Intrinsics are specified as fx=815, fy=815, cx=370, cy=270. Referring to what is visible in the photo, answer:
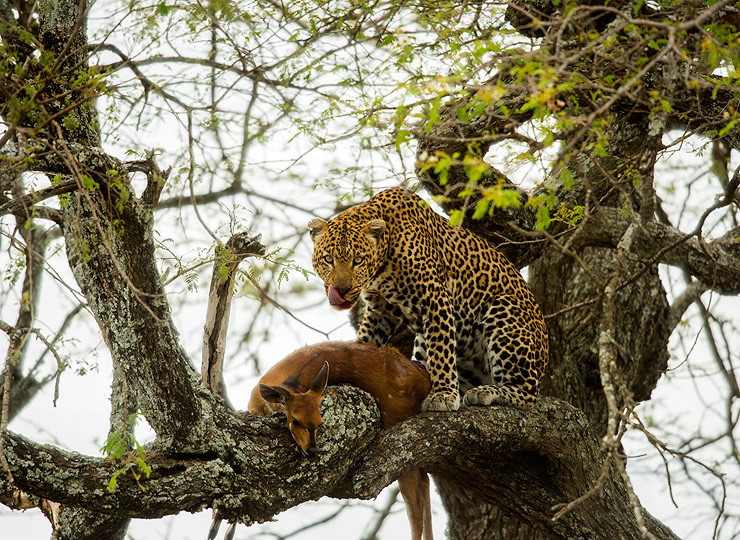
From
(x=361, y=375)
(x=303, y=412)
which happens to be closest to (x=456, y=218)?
(x=303, y=412)

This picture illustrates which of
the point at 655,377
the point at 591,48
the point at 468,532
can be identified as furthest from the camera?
the point at 655,377

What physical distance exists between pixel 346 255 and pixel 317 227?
45cm

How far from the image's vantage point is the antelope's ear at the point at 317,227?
551cm

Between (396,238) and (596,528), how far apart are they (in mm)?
2504

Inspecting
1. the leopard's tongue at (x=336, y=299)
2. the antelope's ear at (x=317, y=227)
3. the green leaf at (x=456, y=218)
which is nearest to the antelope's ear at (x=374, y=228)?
the antelope's ear at (x=317, y=227)

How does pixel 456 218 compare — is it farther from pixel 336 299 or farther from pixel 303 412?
pixel 336 299

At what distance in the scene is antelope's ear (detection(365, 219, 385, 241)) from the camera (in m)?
5.37

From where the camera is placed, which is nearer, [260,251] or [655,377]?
[260,251]

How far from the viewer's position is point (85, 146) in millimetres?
4023

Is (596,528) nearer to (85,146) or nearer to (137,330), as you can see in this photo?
(137,330)

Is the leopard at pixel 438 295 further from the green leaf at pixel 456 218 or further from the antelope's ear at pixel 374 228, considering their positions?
the green leaf at pixel 456 218

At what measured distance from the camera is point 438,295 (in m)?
5.58

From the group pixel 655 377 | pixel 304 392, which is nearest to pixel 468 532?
pixel 655 377

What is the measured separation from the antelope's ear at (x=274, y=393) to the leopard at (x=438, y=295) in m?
0.74
